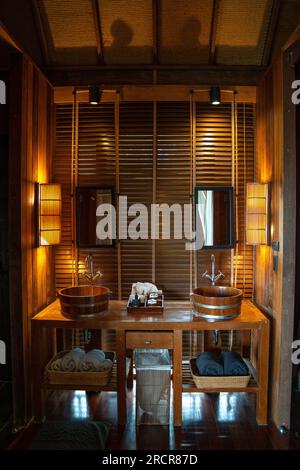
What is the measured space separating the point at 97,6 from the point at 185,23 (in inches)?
27.7

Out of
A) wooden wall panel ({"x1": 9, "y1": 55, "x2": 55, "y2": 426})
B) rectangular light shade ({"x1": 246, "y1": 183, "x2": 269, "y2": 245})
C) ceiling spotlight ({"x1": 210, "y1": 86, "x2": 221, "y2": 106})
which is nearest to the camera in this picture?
wooden wall panel ({"x1": 9, "y1": 55, "x2": 55, "y2": 426})

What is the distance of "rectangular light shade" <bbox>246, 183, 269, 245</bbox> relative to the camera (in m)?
2.64

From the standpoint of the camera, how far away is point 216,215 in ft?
9.86

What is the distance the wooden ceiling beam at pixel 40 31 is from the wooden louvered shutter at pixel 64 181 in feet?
1.35

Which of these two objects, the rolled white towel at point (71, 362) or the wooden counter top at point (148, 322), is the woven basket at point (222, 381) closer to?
the wooden counter top at point (148, 322)

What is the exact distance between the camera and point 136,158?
307 cm

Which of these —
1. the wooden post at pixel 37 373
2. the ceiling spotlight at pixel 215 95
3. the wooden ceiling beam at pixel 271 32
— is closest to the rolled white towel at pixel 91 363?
the wooden post at pixel 37 373

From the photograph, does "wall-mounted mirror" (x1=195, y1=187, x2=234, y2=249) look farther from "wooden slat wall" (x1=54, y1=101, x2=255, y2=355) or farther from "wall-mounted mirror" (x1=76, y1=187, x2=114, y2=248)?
"wall-mounted mirror" (x1=76, y1=187, x2=114, y2=248)

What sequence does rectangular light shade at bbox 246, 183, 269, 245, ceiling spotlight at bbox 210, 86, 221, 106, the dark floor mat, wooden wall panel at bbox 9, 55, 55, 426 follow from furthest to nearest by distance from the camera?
ceiling spotlight at bbox 210, 86, 221, 106, rectangular light shade at bbox 246, 183, 269, 245, wooden wall panel at bbox 9, 55, 55, 426, the dark floor mat

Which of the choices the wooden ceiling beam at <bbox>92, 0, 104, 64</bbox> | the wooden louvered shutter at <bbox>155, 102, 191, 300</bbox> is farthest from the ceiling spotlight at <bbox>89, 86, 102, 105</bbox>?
the wooden louvered shutter at <bbox>155, 102, 191, 300</bbox>

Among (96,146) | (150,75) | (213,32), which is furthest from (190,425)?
(213,32)

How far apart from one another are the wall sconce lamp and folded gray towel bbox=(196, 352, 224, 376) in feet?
4.64

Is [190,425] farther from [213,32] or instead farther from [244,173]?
[213,32]

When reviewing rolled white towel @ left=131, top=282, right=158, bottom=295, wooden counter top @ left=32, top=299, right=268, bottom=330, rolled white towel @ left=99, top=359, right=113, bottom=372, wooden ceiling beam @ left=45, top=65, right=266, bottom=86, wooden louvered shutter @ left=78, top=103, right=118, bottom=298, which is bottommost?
rolled white towel @ left=99, top=359, right=113, bottom=372
